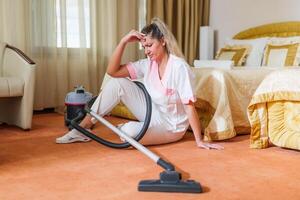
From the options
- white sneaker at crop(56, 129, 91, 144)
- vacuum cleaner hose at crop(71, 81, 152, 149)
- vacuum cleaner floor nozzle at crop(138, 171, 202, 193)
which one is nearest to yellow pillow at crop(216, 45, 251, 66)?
vacuum cleaner hose at crop(71, 81, 152, 149)

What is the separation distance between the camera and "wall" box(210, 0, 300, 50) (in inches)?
170

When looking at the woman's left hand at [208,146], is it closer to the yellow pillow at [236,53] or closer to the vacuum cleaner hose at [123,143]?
the vacuum cleaner hose at [123,143]

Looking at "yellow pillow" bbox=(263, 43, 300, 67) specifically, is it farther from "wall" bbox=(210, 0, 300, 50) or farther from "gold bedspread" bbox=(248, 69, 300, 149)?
"gold bedspread" bbox=(248, 69, 300, 149)

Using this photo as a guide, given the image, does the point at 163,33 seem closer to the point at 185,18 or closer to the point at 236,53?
the point at 236,53

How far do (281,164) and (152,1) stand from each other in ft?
10.5

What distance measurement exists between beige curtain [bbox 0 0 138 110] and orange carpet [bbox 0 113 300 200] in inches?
56.0

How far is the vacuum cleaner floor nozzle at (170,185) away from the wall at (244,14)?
324cm

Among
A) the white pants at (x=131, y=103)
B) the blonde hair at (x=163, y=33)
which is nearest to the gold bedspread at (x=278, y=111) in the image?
the white pants at (x=131, y=103)

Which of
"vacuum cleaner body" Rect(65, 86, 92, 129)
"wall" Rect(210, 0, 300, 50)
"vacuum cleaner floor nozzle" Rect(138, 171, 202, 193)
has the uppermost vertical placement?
"wall" Rect(210, 0, 300, 50)

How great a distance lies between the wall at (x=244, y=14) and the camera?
432 cm

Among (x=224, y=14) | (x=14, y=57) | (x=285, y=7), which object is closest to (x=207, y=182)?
(x=14, y=57)

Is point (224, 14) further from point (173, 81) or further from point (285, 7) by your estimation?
point (173, 81)

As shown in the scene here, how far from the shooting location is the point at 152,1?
4758 mm

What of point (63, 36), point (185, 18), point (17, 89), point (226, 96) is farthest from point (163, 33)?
point (185, 18)
